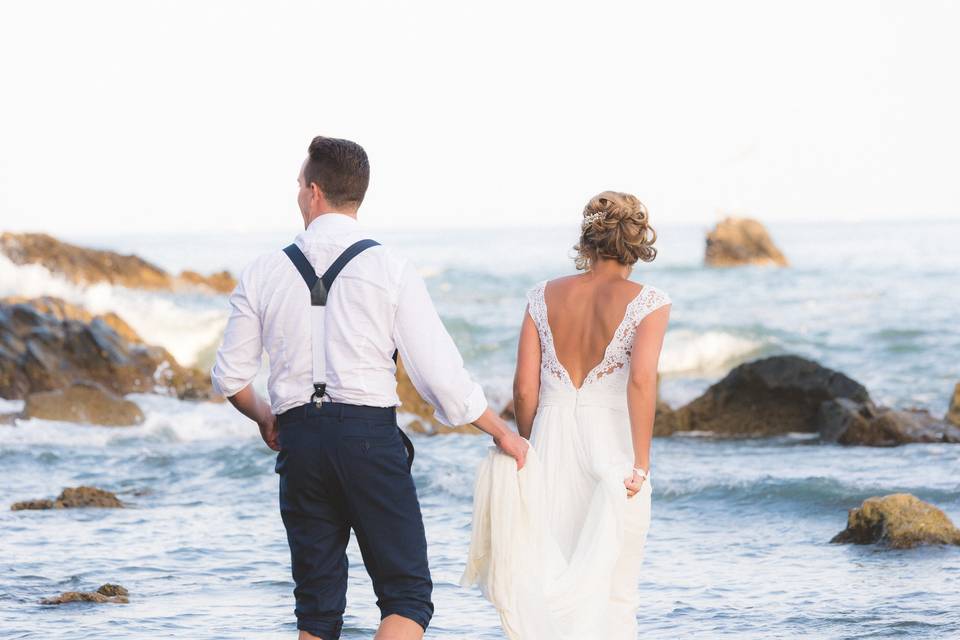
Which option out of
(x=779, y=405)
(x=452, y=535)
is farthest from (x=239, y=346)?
(x=779, y=405)

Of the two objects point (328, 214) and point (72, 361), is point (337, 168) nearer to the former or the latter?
point (328, 214)

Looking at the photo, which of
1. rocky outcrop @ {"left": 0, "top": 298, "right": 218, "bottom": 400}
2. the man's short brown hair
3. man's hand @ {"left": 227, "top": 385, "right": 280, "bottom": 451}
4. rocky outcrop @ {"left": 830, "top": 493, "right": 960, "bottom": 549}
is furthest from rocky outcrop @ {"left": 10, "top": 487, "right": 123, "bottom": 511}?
rocky outcrop @ {"left": 0, "top": 298, "right": 218, "bottom": 400}

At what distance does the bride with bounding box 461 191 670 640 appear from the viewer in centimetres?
446

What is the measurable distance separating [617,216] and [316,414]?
1346mm

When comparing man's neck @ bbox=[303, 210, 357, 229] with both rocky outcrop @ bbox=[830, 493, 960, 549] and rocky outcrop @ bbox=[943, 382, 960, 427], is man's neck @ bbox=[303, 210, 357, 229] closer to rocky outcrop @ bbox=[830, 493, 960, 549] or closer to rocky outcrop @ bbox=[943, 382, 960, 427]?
rocky outcrop @ bbox=[830, 493, 960, 549]

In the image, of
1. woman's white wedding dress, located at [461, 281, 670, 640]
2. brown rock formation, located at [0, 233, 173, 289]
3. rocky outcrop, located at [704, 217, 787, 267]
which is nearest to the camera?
woman's white wedding dress, located at [461, 281, 670, 640]

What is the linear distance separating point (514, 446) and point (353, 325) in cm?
79

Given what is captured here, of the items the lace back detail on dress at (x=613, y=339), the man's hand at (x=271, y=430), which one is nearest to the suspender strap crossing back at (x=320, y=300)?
the man's hand at (x=271, y=430)

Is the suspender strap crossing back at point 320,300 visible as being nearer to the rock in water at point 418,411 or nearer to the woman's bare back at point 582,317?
the woman's bare back at point 582,317

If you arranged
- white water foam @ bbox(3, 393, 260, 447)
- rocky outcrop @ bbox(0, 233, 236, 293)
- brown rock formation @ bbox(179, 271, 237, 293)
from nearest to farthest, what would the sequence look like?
white water foam @ bbox(3, 393, 260, 447) → rocky outcrop @ bbox(0, 233, 236, 293) → brown rock formation @ bbox(179, 271, 237, 293)

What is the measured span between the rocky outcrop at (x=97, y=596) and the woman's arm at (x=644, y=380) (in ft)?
11.0

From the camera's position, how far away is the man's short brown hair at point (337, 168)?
3951 mm

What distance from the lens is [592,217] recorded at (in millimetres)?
4609

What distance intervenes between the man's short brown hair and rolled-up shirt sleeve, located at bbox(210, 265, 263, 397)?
35 cm
